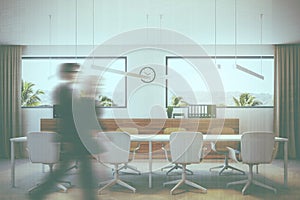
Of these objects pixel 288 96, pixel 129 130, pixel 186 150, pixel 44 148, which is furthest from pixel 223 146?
pixel 44 148

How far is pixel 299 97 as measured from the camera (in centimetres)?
238

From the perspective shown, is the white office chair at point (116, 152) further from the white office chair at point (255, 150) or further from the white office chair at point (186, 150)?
the white office chair at point (255, 150)

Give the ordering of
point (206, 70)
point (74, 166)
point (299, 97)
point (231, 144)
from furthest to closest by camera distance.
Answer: point (231, 144), point (299, 97), point (206, 70), point (74, 166)

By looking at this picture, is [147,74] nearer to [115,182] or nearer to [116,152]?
[116,152]

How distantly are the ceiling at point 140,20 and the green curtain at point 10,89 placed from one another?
9cm

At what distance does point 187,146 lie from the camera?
2.83m

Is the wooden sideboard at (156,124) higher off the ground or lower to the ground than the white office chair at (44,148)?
higher

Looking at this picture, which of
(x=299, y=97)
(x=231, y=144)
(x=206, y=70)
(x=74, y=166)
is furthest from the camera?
(x=231, y=144)

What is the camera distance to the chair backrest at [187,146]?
8.57ft

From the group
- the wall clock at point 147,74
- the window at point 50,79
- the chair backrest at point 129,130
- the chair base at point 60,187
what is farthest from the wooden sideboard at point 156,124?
the chair base at point 60,187

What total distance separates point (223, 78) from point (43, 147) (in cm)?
123

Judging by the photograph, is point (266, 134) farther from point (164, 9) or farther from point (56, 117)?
point (56, 117)

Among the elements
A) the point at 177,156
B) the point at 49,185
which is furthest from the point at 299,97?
the point at 49,185

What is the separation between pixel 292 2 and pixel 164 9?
988mm
